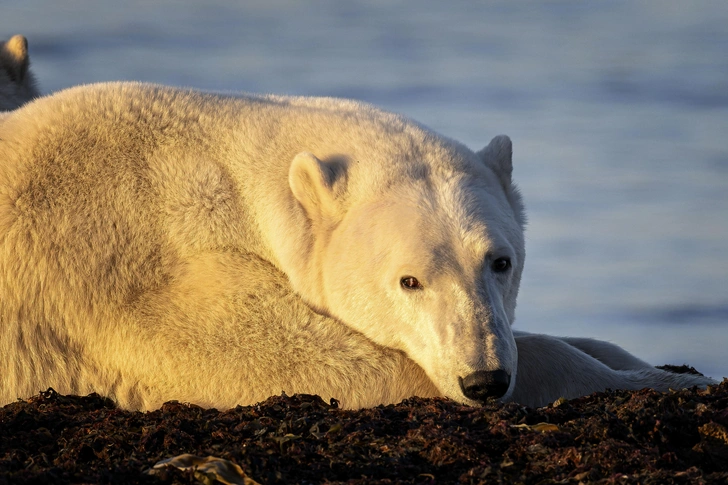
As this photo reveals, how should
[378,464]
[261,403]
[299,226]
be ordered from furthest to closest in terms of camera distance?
1. [299,226]
2. [261,403]
3. [378,464]

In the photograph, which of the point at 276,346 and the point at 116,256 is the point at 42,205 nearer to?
the point at 116,256

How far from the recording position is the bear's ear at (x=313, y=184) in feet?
18.2

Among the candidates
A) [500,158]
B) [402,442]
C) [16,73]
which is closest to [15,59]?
[16,73]

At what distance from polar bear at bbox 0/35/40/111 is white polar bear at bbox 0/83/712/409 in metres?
4.07

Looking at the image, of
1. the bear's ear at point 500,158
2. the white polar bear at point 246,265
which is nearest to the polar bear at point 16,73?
the white polar bear at point 246,265

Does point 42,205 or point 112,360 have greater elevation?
point 42,205

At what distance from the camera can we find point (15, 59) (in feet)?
32.3

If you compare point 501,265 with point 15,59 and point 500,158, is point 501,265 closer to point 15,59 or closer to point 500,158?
point 500,158

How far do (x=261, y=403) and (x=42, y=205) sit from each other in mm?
1783

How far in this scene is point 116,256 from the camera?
5453mm

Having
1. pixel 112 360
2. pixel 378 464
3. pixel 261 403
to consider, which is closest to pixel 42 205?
pixel 112 360

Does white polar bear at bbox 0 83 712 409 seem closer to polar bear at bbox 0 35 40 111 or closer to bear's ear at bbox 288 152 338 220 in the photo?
bear's ear at bbox 288 152 338 220

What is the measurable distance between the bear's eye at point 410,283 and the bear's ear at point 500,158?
1.31 metres

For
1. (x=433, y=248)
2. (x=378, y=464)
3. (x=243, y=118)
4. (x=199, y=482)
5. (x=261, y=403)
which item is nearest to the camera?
(x=199, y=482)
